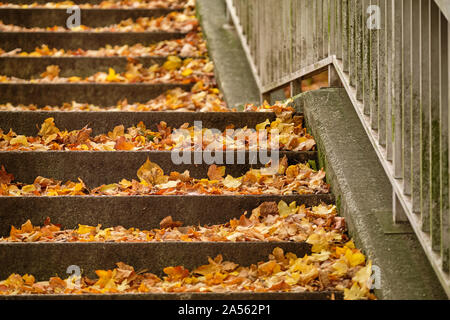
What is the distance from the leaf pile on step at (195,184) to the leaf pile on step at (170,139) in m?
0.15

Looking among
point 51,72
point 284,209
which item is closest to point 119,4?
point 51,72

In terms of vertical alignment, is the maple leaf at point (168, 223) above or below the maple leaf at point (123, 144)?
below

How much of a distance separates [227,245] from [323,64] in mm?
1262

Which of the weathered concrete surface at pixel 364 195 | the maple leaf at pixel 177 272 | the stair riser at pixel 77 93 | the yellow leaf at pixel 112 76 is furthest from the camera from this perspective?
the yellow leaf at pixel 112 76

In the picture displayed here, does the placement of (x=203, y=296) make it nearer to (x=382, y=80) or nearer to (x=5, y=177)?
(x=382, y=80)

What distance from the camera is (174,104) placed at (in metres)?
4.22

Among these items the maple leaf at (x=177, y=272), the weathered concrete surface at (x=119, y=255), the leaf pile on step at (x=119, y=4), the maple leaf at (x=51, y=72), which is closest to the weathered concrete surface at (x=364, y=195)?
the weathered concrete surface at (x=119, y=255)

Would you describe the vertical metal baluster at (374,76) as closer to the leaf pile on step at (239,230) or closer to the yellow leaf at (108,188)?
the leaf pile on step at (239,230)

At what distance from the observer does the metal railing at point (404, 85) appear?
207cm

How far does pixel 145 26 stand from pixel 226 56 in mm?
914

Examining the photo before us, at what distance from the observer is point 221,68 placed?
460 centimetres

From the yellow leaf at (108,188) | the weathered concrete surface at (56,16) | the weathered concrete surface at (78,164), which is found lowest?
the yellow leaf at (108,188)
